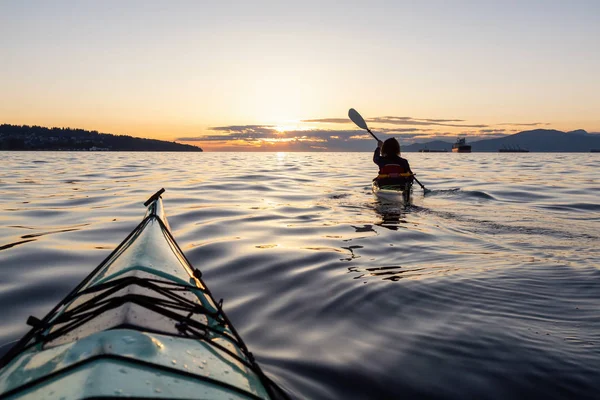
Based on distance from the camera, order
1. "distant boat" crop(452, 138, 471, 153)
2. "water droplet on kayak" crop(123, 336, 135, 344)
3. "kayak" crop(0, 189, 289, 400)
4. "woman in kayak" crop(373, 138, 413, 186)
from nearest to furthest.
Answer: "kayak" crop(0, 189, 289, 400) → "water droplet on kayak" crop(123, 336, 135, 344) → "woman in kayak" crop(373, 138, 413, 186) → "distant boat" crop(452, 138, 471, 153)

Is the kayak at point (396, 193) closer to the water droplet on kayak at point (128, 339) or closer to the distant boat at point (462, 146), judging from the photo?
the water droplet on kayak at point (128, 339)

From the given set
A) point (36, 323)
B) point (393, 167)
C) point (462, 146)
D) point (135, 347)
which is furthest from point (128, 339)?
point (462, 146)

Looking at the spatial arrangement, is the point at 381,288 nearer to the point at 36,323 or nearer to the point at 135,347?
the point at 135,347

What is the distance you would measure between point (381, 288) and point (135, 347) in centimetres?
332

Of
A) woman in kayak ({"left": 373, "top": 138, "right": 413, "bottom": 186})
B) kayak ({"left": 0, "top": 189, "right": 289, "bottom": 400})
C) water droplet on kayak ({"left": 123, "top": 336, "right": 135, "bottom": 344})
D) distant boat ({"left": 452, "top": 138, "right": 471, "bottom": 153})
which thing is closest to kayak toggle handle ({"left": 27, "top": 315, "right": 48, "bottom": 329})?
kayak ({"left": 0, "top": 189, "right": 289, "bottom": 400})

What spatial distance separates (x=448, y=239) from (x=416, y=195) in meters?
7.34

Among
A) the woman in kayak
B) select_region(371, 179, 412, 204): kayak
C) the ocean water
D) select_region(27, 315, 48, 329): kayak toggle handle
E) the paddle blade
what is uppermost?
the paddle blade

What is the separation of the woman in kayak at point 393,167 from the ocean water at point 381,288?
1290 mm

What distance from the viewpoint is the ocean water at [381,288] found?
3.01 metres

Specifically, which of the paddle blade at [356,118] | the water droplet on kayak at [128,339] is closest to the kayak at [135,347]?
the water droplet on kayak at [128,339]

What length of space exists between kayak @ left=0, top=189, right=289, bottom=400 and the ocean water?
30.1 inches

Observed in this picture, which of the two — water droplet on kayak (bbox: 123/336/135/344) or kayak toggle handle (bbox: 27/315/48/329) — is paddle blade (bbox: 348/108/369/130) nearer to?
kayak toggle handle (bbox: 27/315/48/329)

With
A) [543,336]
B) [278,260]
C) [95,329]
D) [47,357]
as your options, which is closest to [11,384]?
[47,357]

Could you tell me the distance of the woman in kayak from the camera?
11383 mm
